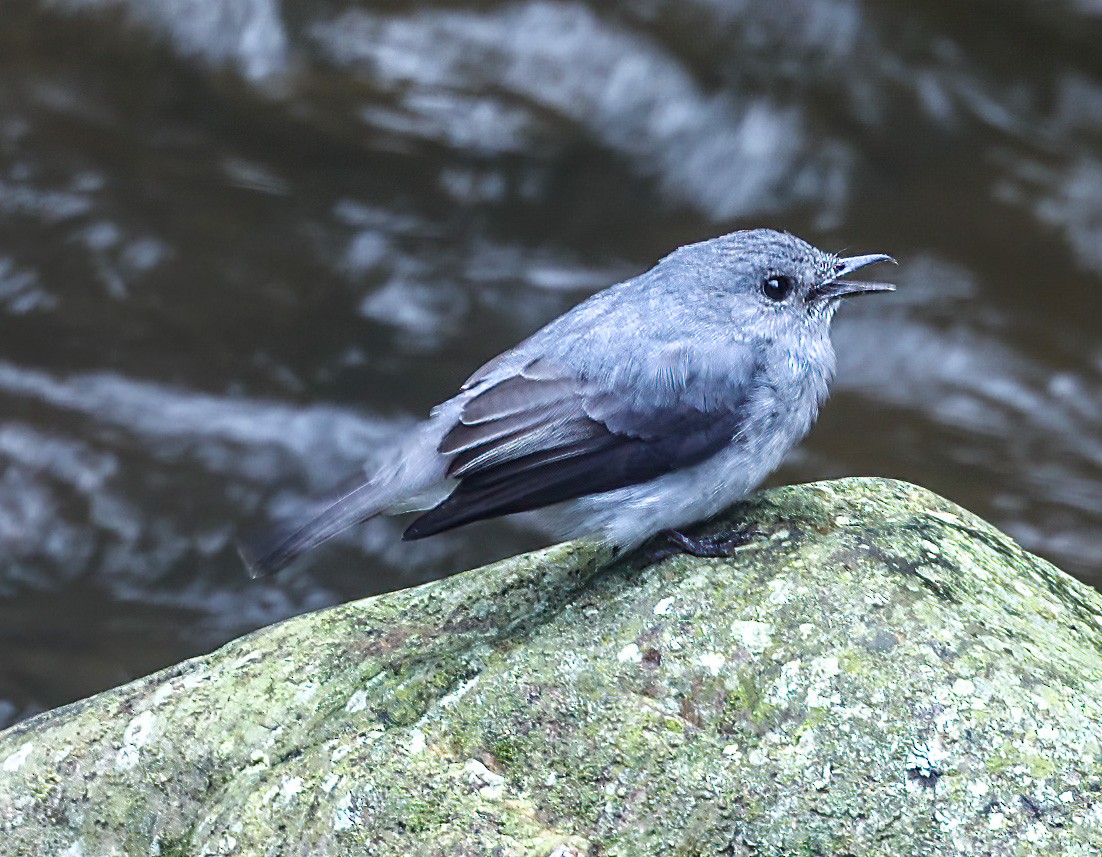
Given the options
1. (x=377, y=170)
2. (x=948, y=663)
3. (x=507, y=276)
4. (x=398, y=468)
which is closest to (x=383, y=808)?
(x=398, y=468)

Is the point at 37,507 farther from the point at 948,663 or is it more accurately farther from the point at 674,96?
the point at 948,663

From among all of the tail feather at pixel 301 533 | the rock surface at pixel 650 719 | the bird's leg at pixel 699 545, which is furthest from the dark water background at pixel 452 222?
the bird's leg at pixel 699 545

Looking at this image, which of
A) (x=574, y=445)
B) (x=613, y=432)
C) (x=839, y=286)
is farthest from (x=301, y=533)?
(x=839, y=286)

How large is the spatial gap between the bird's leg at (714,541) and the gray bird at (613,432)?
23mm

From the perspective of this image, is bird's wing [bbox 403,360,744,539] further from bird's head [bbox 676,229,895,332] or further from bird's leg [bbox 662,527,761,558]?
bird's head [bbox 676,229,895,332]

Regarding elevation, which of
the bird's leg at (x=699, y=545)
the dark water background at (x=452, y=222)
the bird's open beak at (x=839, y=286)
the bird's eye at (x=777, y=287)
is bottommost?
the dark water background at (x=452, y=222)

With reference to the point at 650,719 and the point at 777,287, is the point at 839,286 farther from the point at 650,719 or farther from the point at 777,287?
the point at 650,719

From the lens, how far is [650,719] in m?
3.49

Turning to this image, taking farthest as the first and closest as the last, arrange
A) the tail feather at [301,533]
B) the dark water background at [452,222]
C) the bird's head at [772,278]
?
the dark water background at [452,222], the bird's head at [772,278], the tail feather at [301,533]

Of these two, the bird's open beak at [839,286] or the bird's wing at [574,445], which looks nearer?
the bird's wing at [574,445]

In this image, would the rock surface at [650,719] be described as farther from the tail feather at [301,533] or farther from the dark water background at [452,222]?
the dark water background at [452,222]

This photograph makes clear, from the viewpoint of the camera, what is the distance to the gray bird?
4191 millimetres

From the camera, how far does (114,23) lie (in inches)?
418

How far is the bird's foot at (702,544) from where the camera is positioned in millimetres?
3980
